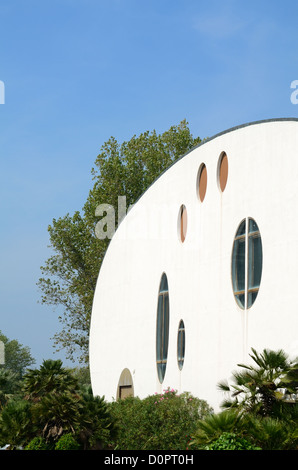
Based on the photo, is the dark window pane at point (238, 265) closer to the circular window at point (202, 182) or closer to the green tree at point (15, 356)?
the circular window at point (202, 182)

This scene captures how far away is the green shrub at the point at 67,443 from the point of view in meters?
15.3

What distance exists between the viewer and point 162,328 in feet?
71.8

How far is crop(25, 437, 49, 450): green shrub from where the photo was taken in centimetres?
1563

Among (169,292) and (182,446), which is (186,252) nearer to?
(169,292)

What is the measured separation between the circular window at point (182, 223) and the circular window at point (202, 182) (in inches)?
37.7

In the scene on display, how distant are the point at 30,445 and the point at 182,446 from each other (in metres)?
4.46

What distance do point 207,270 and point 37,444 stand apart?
23.1ft

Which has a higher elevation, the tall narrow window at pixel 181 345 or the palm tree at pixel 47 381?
the tall narrow window at pixel 181 345

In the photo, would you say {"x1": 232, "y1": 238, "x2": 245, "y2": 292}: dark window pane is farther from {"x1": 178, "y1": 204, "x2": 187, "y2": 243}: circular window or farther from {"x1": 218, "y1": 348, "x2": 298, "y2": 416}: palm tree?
{"x1": 218, "y1": 348, "x2": 298, "y2": 416}: palm tree

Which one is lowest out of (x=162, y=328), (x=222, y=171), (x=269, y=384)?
(x=269, y=384)

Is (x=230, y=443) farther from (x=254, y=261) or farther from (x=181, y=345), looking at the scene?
(x=181, y=345)

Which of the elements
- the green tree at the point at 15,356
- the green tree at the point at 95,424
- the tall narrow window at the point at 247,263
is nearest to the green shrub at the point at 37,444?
the green tree at the point at 95,424

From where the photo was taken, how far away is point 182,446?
1791 centimetres

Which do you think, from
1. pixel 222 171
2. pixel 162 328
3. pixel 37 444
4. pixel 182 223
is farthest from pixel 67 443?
pixel 222 171
